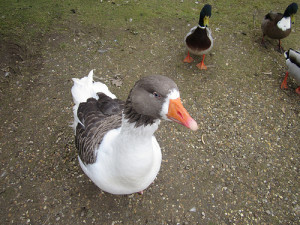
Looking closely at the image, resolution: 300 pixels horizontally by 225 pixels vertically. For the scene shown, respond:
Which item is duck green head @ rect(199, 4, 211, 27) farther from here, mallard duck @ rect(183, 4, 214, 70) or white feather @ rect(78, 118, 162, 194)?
white feather @ rect(78, 118, 162, 194)

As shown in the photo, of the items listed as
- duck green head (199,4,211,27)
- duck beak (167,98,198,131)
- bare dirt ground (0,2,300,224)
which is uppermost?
duck beak (167,98,198,131)

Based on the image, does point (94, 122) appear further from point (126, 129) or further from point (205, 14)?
point (205, 14)

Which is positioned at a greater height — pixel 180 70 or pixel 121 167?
pixel 121 167

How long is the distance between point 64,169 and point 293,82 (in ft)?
18.0

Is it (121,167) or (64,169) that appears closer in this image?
(121,167)

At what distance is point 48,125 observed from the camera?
429cm

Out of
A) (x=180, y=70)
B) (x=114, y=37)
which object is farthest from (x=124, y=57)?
(x=180, y=70)

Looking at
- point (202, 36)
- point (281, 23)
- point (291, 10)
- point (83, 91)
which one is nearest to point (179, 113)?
point (83, 91)

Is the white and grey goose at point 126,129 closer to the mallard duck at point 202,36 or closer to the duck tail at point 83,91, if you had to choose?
the duck tail at point 83,91

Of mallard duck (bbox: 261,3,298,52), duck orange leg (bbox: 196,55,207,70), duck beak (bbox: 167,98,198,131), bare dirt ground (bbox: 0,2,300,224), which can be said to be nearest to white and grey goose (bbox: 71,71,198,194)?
duck beak (bbox: 167,98,198,131)

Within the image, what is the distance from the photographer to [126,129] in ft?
7.27

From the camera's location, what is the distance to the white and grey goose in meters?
1.99

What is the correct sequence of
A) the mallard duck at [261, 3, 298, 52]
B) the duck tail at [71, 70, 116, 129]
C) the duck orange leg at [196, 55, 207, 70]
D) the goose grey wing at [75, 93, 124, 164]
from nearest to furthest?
1. the goose grey wing at [75, 93, 124, 164]
2. the duck tail at [71, 70, 116, 129]
3. the duck orange leg at [196, 55, 207, 70]
4. the mallard duck at [261, 3, 298, 52]

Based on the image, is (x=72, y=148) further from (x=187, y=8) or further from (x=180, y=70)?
(x=187, y=8)
